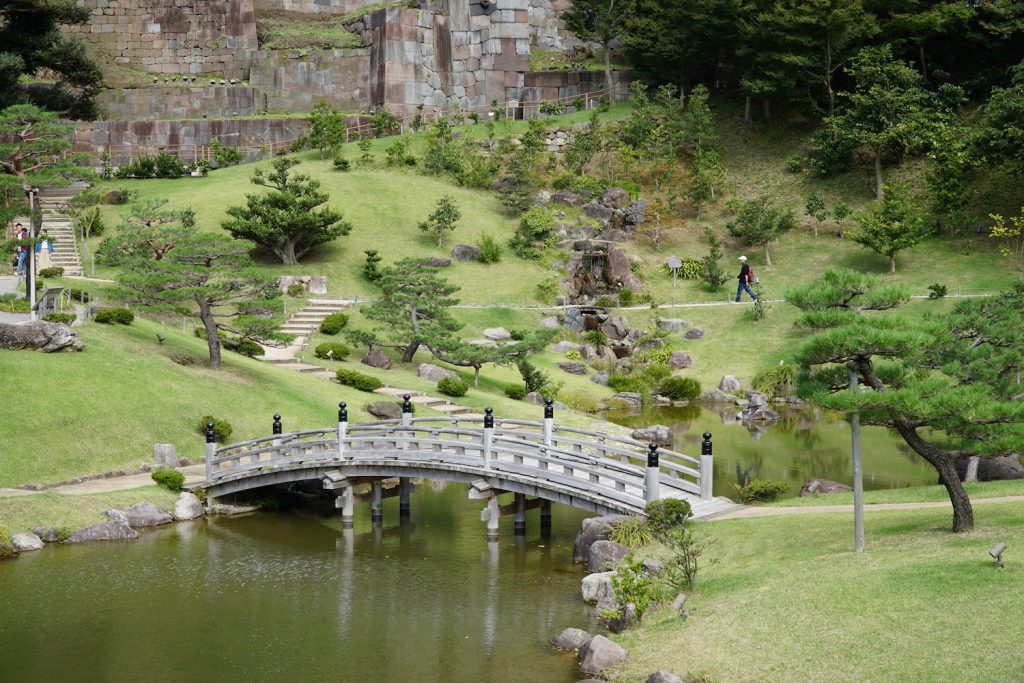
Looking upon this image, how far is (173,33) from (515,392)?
46.3 metres

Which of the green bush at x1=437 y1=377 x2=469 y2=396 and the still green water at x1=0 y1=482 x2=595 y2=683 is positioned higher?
the green bush at x1=437 y1=377 x2=469 y2=396

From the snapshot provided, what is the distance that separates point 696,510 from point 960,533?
6021 mm

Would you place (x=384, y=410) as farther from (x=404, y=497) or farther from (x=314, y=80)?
(x=314, y=80)

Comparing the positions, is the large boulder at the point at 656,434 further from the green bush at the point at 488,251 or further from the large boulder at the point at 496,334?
the green bush at the point at 488,251

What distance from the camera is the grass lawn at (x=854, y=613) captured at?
1566 cm

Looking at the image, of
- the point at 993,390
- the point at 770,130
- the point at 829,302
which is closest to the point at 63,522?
the point at 829,302

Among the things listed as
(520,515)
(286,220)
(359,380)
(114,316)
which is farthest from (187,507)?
(286,220)

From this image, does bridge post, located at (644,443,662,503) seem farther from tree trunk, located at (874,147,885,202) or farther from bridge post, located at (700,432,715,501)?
tree trunk, located at (874,147,885,202)

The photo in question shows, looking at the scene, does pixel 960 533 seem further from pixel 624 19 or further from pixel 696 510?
pixel 624 19

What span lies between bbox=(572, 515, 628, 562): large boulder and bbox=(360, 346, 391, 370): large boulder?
768 inches

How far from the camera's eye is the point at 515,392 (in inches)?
1695

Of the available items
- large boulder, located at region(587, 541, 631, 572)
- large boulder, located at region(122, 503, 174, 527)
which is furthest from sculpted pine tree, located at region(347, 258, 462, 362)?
large boulder, located at region(587, 541, 631, 572)

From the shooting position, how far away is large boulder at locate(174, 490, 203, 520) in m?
29.1

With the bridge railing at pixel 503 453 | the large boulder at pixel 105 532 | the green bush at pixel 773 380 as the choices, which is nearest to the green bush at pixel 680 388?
the green bush at pixel 773 380
